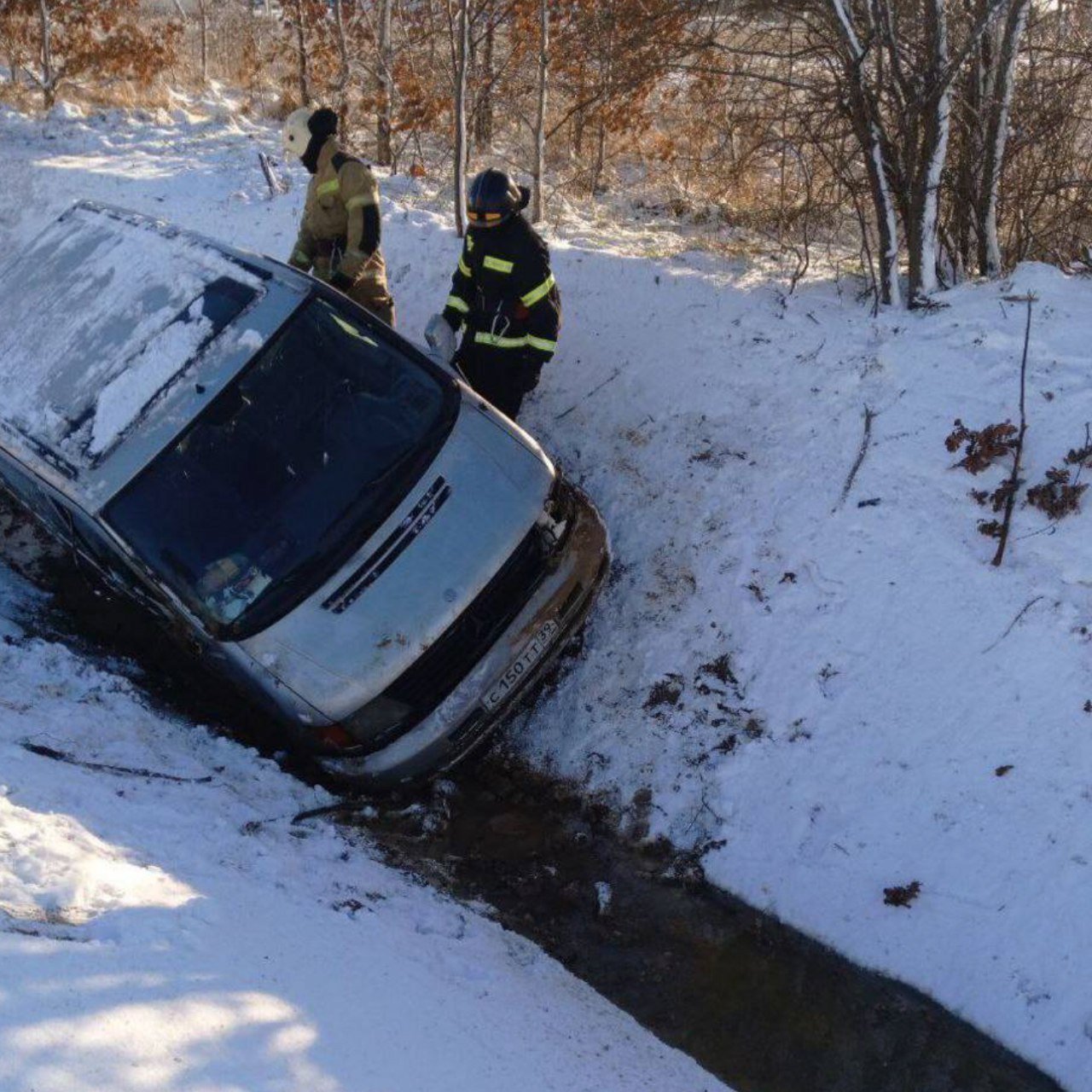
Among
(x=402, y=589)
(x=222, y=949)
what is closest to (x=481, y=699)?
(x=402, y=589)

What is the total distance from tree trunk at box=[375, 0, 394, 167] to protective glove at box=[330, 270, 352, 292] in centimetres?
472

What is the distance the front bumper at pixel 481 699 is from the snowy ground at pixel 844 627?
0.60 m

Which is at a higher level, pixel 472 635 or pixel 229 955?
pixel 472 635

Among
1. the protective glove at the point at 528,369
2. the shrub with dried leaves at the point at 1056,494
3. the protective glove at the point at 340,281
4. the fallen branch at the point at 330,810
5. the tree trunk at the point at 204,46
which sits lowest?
the fallen branch at the point at 330,810

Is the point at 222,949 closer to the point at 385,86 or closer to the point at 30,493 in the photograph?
the point at 30,493

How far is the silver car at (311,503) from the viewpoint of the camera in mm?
4211

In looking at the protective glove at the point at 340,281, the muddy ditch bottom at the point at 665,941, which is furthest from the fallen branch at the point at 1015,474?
the protective glove at the point at 340,281

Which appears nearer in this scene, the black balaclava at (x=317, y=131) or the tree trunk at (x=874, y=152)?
the black balaclava at (x=317, y=131)

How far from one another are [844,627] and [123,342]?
378 centimetres

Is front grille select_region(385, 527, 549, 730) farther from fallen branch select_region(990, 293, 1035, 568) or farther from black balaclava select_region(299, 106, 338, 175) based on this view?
black balaclava select_region(299, 106, 338, 175)

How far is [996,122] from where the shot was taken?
6688 mm

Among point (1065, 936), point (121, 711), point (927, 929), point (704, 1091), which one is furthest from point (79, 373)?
point (1065, 936)

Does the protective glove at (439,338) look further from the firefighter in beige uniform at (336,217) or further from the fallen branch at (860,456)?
the fallen branch at (860,456)

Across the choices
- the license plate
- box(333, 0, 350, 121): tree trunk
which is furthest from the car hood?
box(333, 0, 350, 121): tree trunk
